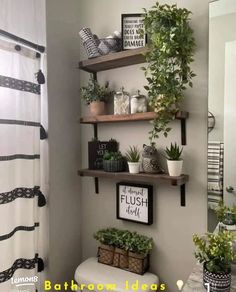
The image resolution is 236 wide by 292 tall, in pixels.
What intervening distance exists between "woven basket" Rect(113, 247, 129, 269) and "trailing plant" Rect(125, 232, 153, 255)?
5cm

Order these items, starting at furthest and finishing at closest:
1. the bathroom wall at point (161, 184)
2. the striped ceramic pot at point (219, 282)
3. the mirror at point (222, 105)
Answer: the bathroom wall at point (161, 184), the mirror at point (222, 105), the striped ceramic pot at point (219, 282)

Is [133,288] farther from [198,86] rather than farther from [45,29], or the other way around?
[45,29]

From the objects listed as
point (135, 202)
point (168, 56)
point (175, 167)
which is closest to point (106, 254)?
point (135, 202)

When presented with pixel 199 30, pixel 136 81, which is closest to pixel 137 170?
pixel 136 81

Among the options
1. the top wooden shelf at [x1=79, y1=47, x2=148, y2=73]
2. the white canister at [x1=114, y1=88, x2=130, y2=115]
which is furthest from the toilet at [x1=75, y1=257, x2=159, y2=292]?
the top wooden shelf at [x1=79, y1=47, x2=148, y2=73]

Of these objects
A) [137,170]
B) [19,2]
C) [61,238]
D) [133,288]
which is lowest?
[133,288]

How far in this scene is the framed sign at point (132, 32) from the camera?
1.36 meters

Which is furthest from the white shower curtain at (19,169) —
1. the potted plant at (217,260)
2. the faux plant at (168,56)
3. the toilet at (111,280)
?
the potted plant at (217,260)

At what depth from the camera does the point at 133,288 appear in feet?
4.18

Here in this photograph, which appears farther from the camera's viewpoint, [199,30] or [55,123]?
[55,123]

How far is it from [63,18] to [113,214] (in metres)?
1.39

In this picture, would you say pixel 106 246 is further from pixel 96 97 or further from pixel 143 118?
pixel 96 97

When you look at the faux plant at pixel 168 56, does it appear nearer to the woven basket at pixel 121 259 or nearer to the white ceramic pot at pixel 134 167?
the white ceramic pot at pixel 134 167

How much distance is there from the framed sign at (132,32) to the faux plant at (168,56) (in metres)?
0.12
